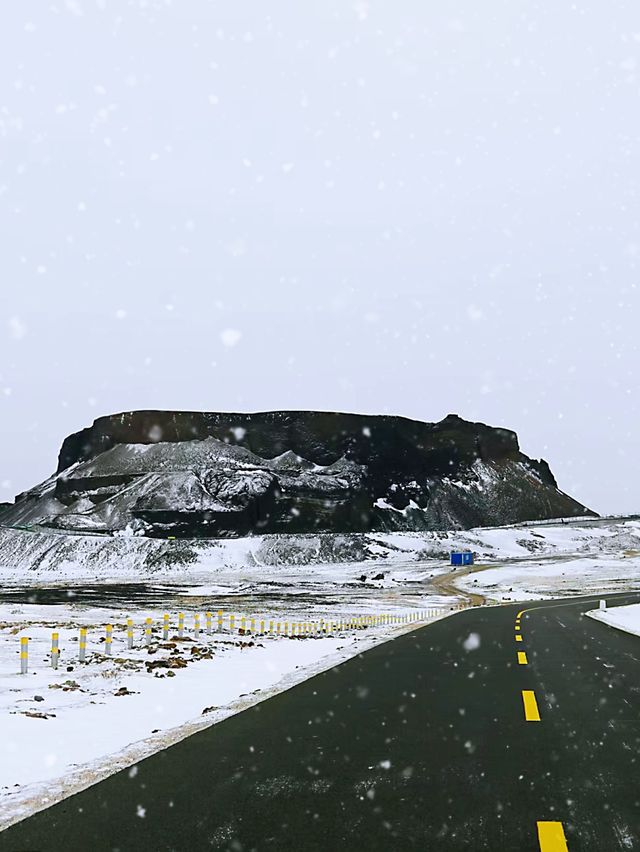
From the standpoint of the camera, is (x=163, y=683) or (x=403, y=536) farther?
(x=403, y=536)

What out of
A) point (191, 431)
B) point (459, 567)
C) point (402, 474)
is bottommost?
point (459, 567)

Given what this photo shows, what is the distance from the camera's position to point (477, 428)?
535 feet

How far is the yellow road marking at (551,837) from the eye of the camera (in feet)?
15.1

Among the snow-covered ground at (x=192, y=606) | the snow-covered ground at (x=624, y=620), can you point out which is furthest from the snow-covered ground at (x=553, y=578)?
the snow-covered ground at (x=624, y=620)

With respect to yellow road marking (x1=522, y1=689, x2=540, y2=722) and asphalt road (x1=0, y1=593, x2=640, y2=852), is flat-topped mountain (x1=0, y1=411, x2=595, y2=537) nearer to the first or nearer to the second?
yellow road marking (x1=522, y1=689, x2=540, y2=722)

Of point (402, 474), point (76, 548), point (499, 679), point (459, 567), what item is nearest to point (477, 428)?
point (402, 474)

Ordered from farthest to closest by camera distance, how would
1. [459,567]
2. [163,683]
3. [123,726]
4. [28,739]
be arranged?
[459,567], [163,683], [123,726], [28,739]

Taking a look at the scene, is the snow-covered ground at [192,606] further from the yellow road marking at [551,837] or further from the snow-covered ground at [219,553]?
the yellow road marking at [551,837]

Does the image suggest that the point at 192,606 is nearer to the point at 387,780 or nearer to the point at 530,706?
the point at 530,706

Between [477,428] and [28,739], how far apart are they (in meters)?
159

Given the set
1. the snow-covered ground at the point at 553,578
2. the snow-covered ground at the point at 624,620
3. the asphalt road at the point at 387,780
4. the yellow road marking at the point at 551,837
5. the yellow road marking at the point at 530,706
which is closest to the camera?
the yellow road marking at the point at 551,837

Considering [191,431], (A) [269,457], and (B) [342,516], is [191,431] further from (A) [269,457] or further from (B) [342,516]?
(B) [342,516]

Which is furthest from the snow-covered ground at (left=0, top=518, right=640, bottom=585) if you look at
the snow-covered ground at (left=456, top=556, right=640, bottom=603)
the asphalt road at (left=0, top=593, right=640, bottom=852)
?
the asphalt road at (left=0, top=593, right=640, bottom=852)

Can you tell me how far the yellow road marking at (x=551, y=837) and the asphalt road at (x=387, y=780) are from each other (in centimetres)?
1
